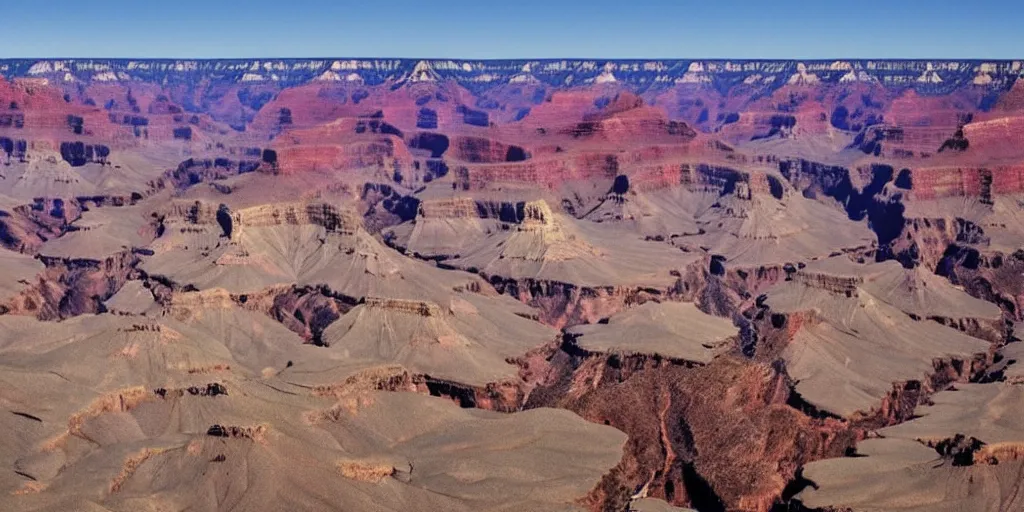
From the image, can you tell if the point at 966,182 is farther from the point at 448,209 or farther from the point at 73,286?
the point at 73,286

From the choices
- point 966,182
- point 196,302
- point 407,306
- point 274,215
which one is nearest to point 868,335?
point 407,306

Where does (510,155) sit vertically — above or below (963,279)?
above

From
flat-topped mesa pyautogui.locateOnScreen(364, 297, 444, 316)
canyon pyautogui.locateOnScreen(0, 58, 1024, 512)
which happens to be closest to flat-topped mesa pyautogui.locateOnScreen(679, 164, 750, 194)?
canyon pyautogui.locateOnScreen(0, 58, 1024, 512)

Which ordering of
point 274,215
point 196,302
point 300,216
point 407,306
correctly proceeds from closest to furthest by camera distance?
point 407,306, point 196,302, point 274,215, point 300,216

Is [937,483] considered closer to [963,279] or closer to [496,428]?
[496,428]

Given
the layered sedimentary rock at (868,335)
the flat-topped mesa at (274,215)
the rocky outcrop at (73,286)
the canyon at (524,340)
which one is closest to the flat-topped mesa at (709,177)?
the canyon at (524,340)

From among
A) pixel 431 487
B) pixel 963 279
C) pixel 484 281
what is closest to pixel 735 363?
pixel 431 487

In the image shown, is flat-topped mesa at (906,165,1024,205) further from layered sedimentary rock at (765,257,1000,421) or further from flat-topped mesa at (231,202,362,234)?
flat-topped mesa at (231,202,362,234)
